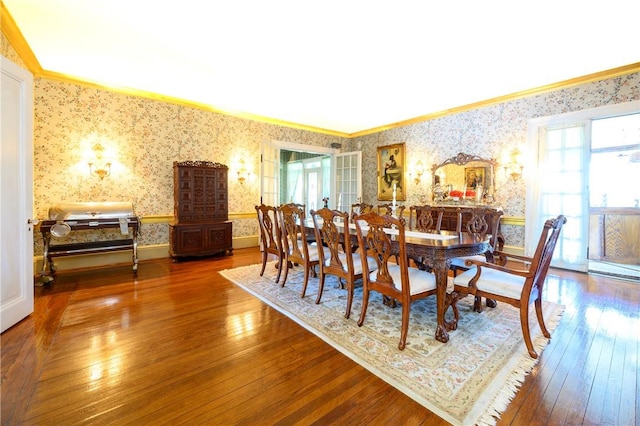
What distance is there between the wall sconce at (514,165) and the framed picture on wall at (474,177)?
36cm

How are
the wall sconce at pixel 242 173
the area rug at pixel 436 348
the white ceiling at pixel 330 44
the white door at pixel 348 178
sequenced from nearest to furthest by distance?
1. the area rug at pixel 436 348
2. the white ceiling at pixel 330 44
3. the wall sconce at pixel 242 173
4. the white door at pixel 348 178

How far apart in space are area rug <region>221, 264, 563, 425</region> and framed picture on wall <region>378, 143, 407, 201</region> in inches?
146

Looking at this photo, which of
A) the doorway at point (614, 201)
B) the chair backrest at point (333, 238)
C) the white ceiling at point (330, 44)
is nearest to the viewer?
the chair backrest at point (333, 238)

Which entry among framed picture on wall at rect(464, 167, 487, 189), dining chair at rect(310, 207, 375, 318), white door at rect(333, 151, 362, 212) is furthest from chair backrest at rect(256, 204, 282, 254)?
framed picture on wall at rect(464, 167, 487, 189)

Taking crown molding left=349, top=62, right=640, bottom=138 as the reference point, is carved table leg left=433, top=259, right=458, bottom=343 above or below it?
below

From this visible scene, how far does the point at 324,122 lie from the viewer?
6.38 m

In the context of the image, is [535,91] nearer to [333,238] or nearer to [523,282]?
[523,282]

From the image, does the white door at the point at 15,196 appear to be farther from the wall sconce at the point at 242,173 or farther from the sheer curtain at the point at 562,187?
the sheer curtain at the point at 562,187

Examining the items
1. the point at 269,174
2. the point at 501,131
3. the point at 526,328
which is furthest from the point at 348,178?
the point at 526,328

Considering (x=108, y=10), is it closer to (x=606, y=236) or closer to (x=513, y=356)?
(x=513, y=356)

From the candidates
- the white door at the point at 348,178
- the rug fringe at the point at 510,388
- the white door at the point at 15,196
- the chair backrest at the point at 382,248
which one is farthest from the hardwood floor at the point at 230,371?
the white door at the point at 348,178

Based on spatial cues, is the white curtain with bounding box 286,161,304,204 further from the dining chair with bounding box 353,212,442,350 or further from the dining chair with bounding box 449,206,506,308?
the dining chair with bounding box 353,212,442,350

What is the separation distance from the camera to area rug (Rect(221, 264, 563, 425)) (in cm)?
150

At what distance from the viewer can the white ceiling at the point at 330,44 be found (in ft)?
8.36
